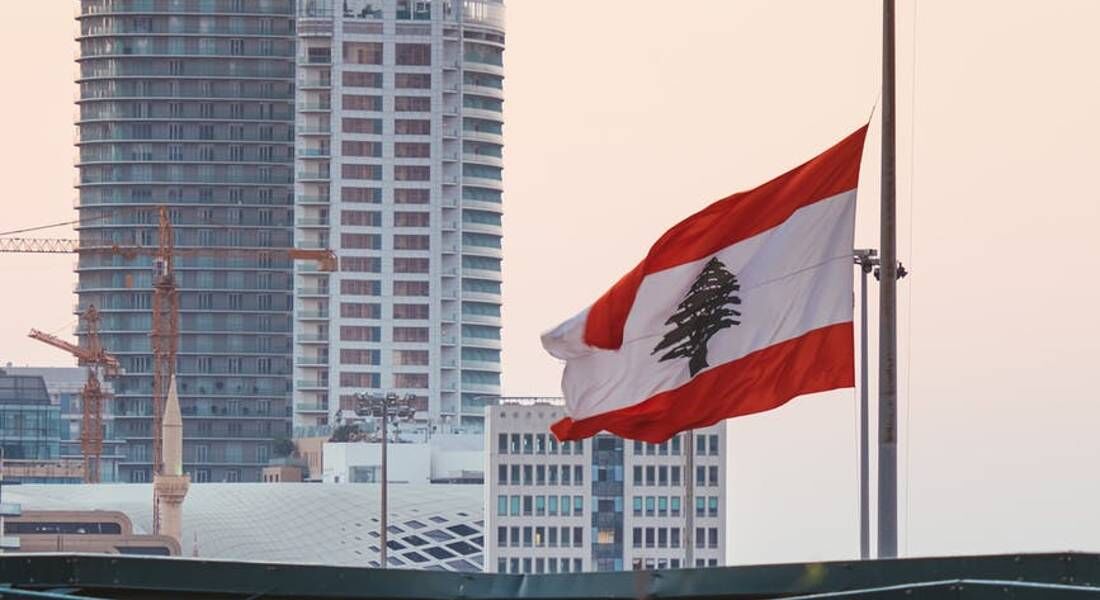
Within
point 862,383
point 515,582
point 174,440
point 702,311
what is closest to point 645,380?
point 702,311

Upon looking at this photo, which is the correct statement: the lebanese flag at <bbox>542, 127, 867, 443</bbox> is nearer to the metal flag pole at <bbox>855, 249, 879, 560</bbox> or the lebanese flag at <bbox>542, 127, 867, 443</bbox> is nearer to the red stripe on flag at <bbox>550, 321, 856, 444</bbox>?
the red stripe on flag at <bbox>550, 321, 856, 444</bbox>

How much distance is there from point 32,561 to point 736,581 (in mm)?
3204

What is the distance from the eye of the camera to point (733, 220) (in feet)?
58.6

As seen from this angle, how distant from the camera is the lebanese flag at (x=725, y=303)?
17656mm

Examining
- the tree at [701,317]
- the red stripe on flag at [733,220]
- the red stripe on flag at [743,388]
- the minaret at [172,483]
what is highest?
the red stripe on flag at [733,220]

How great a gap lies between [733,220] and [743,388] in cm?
114

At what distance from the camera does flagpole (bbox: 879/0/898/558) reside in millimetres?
16703

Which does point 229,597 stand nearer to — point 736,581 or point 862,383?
point 736,581

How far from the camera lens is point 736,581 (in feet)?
39.3

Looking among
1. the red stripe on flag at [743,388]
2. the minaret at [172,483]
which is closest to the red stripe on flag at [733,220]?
the red stripe on flag at [743,388]

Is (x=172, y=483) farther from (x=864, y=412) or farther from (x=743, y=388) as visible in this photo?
(x=743, y=388)

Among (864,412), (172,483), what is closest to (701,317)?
(864,412)

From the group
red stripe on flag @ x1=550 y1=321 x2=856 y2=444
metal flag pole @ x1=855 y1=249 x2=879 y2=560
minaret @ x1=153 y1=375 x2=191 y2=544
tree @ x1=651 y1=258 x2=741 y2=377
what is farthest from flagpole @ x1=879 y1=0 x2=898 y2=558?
minaret @ x1=153 y1=375 x2=191 y2=544

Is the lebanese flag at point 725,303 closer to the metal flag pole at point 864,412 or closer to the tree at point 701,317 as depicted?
the tree at point 701,317
